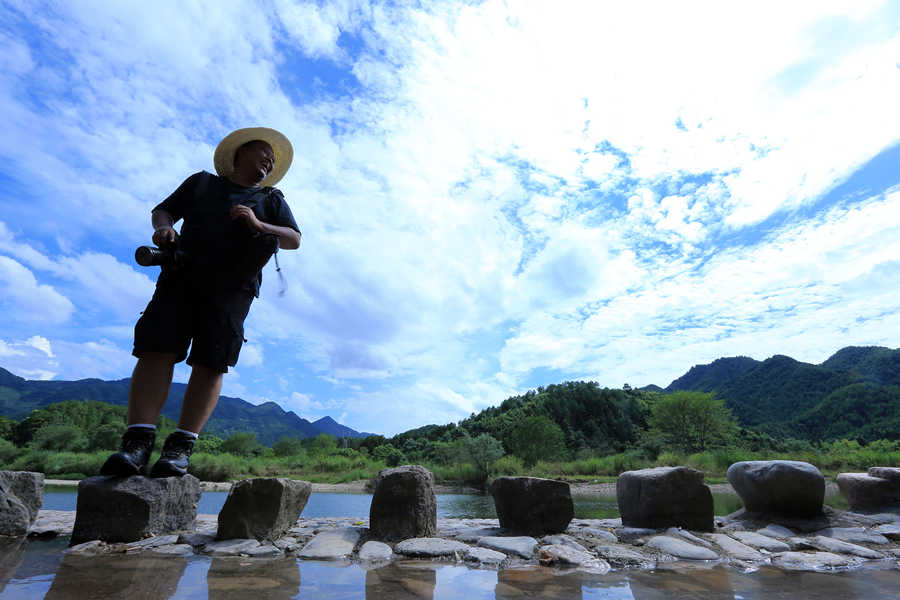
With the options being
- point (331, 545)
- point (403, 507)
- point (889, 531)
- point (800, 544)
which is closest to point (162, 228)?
point (331, 545)

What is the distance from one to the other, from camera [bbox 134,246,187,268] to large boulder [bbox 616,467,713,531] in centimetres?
403

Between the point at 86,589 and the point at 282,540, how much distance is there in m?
1.36

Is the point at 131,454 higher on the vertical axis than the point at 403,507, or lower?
higher

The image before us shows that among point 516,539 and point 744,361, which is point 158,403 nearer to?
point 516,539

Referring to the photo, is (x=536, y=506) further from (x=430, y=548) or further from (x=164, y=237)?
(x=164, y=237)

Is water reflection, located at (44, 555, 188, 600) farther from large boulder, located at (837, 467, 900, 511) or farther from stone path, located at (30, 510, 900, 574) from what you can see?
large boulder, located at (837, 467, 900, 511)

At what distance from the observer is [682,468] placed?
12.9 feet

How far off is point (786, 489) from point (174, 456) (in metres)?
5.29

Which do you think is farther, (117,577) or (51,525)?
(51,525)

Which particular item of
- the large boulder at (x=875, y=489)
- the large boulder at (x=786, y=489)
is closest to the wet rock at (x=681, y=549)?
the large boulder at (x=786, y=489)

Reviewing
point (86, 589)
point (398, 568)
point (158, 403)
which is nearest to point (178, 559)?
point (86, 589)

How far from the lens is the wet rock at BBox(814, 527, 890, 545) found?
3.68m

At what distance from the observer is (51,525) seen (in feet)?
9.71

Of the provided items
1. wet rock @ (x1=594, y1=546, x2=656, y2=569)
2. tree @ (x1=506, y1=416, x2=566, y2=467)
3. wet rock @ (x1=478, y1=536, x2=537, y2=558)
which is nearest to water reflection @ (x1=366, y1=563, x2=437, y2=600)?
wet rock @ (x1=478, y1=536, x2=537, y2=558)
